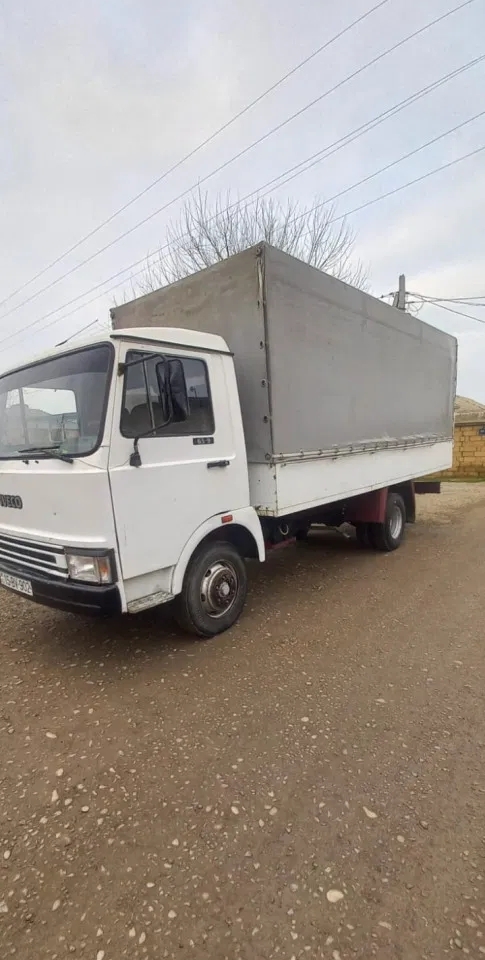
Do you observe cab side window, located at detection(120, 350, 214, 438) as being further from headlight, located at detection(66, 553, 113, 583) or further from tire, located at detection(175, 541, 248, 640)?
tire, located at detection(175, 541, 248, 640)

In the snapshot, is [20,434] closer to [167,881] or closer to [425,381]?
[167,881]

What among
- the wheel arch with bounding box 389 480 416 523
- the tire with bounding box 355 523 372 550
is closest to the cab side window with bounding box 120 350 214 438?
the tire with bounding box 355 523 372 550

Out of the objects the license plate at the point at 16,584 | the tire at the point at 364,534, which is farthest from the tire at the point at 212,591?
the tire at the point at 364,534

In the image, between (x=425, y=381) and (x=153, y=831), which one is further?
(x=425, y=381)

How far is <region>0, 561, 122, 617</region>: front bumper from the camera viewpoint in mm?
2941

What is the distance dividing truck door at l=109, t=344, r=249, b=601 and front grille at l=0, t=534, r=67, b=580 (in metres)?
0.46

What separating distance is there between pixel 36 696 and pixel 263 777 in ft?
5.50

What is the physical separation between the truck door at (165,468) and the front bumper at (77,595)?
0.15 metres

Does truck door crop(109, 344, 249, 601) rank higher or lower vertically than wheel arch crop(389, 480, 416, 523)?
higher

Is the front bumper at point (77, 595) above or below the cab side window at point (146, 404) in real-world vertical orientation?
below

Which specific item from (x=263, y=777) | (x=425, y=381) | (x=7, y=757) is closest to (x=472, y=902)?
(x=263, y=777)

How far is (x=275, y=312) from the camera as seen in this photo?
12.7ft

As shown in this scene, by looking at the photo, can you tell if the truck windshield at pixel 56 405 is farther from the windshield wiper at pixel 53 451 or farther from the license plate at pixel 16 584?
the license plate at pixel 16 584

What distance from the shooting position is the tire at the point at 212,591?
363cm
